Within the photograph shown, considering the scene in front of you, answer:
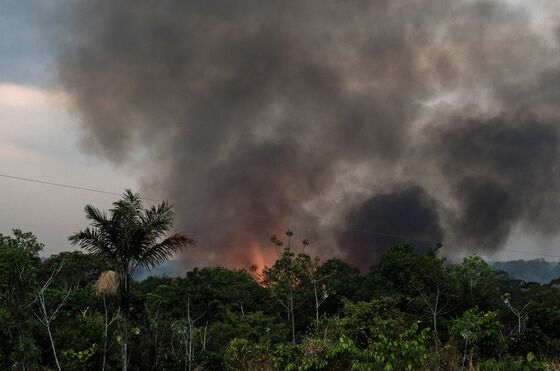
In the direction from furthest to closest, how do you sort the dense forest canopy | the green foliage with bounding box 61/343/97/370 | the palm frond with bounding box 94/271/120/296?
the green foliage with bounding box 61/343/97/370, the palm frond with bounding box 94/271/120/296, the dense forest canopy

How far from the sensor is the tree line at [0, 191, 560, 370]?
14.0m

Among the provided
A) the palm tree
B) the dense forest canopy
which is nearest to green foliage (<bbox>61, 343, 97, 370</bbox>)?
the dense forest canopy

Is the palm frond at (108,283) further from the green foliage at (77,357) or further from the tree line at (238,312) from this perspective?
the green foliage at (77,357)

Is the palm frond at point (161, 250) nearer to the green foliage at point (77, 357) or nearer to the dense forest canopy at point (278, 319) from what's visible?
the dense forest canopy at point (278, 319)

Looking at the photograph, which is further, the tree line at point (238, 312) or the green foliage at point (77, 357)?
the green foliage at point (77, 357)

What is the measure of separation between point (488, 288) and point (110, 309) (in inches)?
1747

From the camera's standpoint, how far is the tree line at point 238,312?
14.0m

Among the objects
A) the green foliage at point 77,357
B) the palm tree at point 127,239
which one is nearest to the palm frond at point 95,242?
the palm tree at point 127,239

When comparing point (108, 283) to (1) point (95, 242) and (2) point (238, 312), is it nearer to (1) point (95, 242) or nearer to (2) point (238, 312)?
(1) point (95, 242)

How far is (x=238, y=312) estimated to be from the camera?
196ft

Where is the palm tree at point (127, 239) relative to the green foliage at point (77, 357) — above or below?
above

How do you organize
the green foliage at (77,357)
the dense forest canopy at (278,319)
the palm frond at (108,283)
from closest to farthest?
the dense forest canopy at (278,319) → the palm frond at (108,283) → the green foliage at (77,357)

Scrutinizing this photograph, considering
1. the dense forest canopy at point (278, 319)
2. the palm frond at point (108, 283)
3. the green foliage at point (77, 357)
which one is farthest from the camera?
the green foliage at point (77, 357)

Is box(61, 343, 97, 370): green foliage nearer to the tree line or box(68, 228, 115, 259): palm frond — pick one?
the tree line
